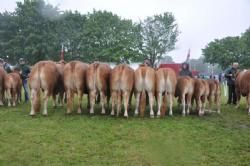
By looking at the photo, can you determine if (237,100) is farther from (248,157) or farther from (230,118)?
(248,157)

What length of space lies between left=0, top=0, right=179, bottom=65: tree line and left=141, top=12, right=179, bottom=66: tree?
9406 mm

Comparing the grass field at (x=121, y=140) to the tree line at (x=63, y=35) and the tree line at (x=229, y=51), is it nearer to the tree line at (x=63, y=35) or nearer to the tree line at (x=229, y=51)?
the tree line at (x=63, y=35)

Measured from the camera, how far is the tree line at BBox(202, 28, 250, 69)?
67.4 m

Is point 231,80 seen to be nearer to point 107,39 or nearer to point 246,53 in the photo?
point 107,39

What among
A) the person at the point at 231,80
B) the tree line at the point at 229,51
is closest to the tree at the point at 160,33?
the tree line at the point at 229,51

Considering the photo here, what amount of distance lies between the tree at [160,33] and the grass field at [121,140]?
202ft

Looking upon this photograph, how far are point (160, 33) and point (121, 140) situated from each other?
220 feet

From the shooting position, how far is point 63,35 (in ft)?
180

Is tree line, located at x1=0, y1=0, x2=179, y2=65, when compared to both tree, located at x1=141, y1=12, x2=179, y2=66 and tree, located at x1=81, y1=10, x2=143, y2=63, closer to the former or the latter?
tree, located at x1=81, y1=10, x2=143, y2=63

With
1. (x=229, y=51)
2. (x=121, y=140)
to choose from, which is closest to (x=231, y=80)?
(x=121, y=140)

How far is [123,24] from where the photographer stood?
6134 cm

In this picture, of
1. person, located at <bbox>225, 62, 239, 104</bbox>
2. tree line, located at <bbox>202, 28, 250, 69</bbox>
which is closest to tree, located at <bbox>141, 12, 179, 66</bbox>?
tree line, located at <bbox>202, 28, 250, 69</bbox>

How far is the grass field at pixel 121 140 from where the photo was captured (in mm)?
7646

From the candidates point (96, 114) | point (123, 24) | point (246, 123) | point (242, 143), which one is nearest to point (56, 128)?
point (96, 114)
